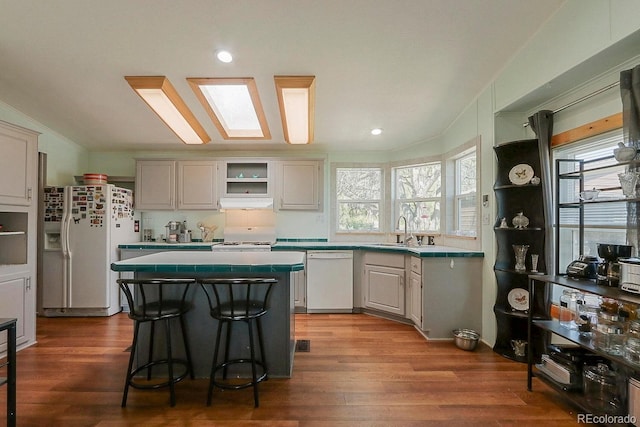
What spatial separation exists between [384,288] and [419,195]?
1.47 m

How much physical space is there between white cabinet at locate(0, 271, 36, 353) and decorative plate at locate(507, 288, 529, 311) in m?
4.56

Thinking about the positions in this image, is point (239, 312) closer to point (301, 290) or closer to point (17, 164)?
point (301, 290)

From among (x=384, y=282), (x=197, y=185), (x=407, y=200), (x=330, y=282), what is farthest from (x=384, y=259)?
(x=197, y=185)

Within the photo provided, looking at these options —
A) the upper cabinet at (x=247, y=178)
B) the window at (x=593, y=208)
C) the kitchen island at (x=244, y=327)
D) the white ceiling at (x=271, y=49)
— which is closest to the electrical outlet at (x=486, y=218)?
the window at (x=593, y=208)

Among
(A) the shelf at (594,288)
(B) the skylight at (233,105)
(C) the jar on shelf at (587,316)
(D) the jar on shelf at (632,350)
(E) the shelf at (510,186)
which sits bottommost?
(D) the jar on shelf at (632,350)

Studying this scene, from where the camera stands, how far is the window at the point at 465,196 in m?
3.44

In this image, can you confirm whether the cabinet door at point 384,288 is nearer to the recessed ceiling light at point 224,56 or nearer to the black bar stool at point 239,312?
the black bar stool at point 239,312

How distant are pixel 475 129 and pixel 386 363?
2.52 m

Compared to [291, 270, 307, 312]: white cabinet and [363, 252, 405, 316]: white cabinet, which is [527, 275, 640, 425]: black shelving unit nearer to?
[363, 252, 405, 316]: white cabinet

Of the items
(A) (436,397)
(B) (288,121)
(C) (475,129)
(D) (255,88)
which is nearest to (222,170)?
(B) (288,121)

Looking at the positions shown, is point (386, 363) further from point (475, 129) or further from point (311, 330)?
point (475, 129)

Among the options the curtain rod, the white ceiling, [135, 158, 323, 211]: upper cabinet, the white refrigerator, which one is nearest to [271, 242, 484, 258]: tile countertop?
[135, 158, 323, 211]: upper cabinet

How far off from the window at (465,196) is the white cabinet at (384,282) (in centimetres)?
87

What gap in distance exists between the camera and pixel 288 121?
11.4 feet
